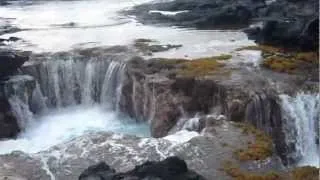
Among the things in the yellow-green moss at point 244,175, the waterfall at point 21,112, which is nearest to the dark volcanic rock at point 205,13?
the waterfall at point 21,112

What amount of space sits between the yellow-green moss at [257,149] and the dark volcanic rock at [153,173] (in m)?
3.06

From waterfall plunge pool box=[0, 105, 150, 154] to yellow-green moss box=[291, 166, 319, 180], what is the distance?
295 inches

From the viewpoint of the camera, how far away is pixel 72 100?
27.6 meters

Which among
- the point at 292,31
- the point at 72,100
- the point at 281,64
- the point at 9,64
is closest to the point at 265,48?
the point at 292,31

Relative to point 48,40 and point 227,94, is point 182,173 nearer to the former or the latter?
point 227,94

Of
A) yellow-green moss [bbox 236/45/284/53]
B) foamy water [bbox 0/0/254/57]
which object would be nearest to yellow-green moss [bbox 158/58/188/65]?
foamy water [bbox 0/0/254/57]

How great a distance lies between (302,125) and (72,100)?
34.4 ft

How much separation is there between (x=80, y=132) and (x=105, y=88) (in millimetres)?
3529

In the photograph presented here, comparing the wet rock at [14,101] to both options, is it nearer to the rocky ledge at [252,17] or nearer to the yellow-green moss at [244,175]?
the yellow-green moss at [244,175]

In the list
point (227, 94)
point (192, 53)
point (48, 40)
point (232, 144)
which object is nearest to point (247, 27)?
point (192, 53)

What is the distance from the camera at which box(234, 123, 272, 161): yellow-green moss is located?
1802 centimetres

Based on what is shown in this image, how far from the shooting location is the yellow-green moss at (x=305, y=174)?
667 inches

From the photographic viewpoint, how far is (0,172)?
55.6ft

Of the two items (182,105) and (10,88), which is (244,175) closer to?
(182,105)
